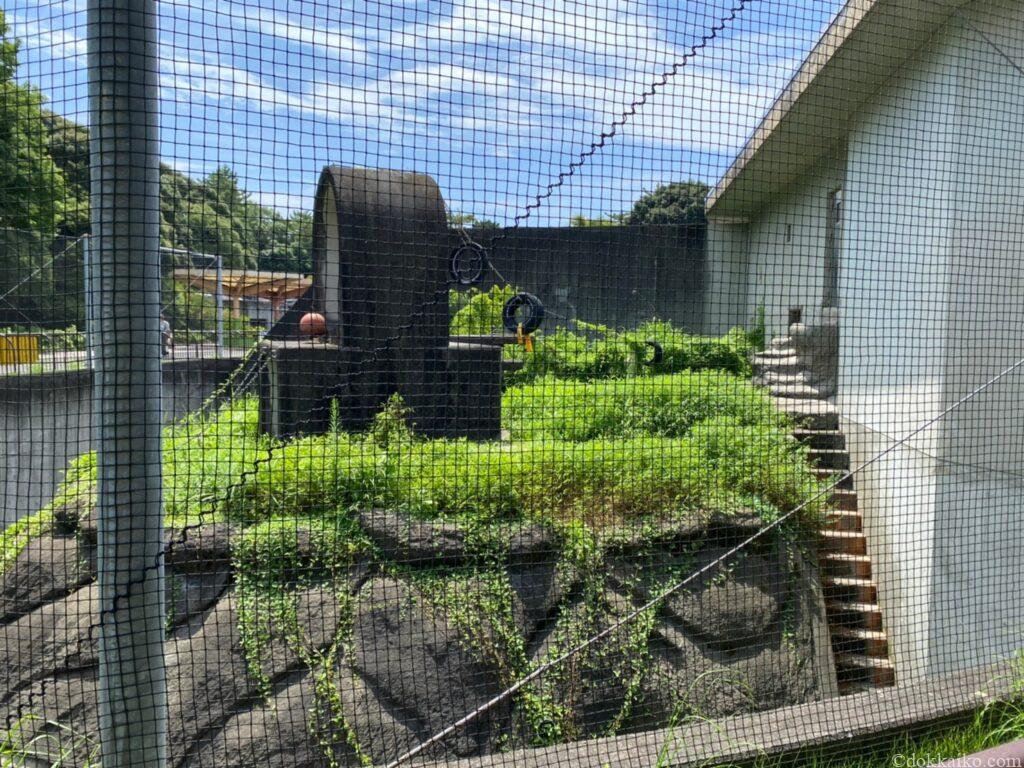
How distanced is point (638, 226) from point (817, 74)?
3.80ft

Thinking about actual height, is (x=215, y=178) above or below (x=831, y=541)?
above

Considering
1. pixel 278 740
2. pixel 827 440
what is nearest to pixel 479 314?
pixel 827 440

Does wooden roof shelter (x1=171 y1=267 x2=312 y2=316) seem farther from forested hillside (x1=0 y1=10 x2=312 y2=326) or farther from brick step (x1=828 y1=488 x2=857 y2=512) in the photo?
brick step (x1=828 y1=488 x2=857 y2=512)

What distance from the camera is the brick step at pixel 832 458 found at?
524 cm

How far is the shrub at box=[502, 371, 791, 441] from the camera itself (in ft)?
14.7

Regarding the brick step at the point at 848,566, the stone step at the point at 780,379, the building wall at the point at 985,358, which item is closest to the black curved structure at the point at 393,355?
the brick step at the point at 848,566

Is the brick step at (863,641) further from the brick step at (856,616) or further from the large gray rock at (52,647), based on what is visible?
the large gray rock at (52,647)

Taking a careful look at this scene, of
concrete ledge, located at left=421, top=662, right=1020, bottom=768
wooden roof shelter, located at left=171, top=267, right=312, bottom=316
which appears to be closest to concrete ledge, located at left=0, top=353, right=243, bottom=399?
wooden roof shelter, located at left=171, top=267, right=312, bottom=316

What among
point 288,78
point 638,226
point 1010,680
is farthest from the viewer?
point 638,226

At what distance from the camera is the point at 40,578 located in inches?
128

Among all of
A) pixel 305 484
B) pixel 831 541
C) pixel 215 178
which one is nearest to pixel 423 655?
pixel 305 484

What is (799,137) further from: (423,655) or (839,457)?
(423,655)

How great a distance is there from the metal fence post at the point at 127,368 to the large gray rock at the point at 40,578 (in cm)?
187

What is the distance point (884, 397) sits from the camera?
488 centimetres
